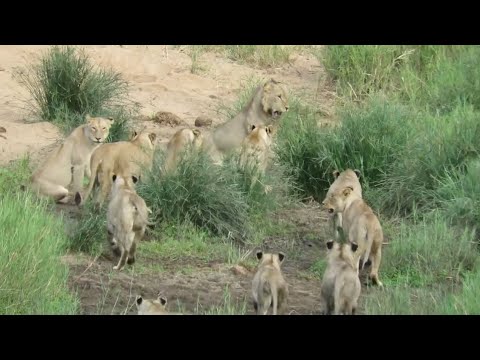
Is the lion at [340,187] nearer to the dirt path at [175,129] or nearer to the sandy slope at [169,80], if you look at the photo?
the dirt path at [175,129]

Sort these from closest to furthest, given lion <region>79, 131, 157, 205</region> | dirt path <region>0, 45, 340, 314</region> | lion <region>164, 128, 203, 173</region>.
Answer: dirt path <region>0, 45, 340, 314</region> → lion <region>164, 128, 203, 173</region> → lion <region>79, 131, 157, 205</region>

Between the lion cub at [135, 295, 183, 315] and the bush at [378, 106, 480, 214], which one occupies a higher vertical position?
the bush at [378, 106, 480, 214]

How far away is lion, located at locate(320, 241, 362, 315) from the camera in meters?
9.35

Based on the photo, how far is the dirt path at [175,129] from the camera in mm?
10344

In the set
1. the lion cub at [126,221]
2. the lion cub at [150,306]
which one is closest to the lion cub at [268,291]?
the lion cub at [150,306]

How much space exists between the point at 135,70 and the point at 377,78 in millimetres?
3275

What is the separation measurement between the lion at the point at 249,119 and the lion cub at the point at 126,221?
2.55 metres

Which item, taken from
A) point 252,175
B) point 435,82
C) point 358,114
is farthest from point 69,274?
point 435,82

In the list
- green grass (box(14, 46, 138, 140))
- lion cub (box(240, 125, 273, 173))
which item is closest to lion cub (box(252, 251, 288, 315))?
lion cub (box(240, 125, 273, 173))

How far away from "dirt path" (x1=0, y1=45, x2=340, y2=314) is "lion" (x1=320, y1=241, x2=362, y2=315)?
537 millimetres

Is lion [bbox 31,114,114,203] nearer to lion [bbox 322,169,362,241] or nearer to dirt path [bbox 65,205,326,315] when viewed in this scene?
dirt path [bbox 65,205,326,315]

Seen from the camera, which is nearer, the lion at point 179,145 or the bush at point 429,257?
the bush at point 429,257

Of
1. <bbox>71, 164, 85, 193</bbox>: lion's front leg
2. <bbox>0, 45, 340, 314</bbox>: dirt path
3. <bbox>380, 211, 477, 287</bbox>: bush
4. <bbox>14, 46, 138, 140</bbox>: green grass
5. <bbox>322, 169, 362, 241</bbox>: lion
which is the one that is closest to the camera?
<bbox>0, 45, 340, 314</bbox>: dirt path

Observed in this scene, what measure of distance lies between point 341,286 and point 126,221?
2.36 meters
